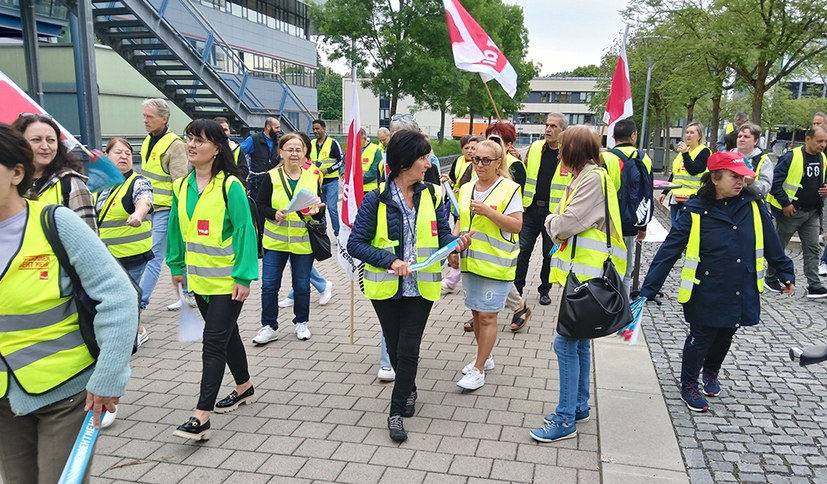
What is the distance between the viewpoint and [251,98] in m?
16.7

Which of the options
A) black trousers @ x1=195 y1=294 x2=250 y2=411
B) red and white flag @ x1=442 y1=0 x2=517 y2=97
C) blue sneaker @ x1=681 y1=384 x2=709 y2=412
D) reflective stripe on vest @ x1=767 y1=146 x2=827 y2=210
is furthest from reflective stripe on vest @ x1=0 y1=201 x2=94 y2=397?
reflective stripe on vest @ x1=767 y1=146 x2=827 y2=210

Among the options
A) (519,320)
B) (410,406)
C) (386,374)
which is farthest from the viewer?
(519,320)

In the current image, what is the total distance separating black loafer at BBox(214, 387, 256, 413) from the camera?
439cm

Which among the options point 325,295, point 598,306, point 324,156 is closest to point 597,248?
point 598,306

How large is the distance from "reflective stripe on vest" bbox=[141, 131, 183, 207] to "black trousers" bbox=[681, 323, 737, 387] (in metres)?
4.90

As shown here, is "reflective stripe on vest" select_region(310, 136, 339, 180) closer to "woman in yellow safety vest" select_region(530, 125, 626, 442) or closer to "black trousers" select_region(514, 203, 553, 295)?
"black trousers" select_region(514, 203, 553, 295)

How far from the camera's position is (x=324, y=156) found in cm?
985

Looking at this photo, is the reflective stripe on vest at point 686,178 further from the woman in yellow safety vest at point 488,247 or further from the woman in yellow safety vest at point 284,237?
the woman in yellow safety vest at point 284,237

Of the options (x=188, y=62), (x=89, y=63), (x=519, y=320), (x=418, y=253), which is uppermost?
(x=188, y=62)

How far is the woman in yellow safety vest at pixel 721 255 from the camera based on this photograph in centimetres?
415

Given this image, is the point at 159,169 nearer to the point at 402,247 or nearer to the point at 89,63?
the point at 402,247

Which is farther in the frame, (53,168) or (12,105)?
(12,105)

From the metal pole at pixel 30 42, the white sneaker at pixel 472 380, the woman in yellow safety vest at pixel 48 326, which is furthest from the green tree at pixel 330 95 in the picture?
the woman in yellow safety vest at pixel 48 326

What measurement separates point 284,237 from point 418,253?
2134 mm
